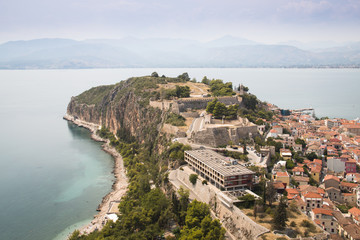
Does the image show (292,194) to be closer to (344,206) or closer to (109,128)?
(344,206)

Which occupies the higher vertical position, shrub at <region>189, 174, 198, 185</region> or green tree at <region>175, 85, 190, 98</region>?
green tree at <region>175, 85, 190, 98</region>

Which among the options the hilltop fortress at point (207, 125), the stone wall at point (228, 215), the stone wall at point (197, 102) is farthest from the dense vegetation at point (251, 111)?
the stone wall at point (228, 215)

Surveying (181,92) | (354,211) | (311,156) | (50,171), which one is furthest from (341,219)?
(50,171)

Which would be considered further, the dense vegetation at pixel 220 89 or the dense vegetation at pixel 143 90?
the dense vegetation at pixel 143 90

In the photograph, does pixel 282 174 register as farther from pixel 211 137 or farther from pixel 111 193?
pixel 111 193

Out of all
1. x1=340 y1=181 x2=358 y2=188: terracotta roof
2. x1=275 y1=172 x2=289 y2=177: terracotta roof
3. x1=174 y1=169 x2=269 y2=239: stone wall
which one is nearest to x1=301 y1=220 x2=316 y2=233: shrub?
x1=174 y1=169 x2=269 y2=239: stone wall

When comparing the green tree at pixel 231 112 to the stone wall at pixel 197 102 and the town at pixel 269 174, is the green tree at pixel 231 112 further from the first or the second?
the stone wall at pixel 197 102

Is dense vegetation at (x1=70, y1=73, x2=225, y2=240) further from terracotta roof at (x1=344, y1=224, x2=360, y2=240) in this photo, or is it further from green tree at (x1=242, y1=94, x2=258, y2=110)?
green tree at (x1=242, y1=94, x2=258, y2=110)
